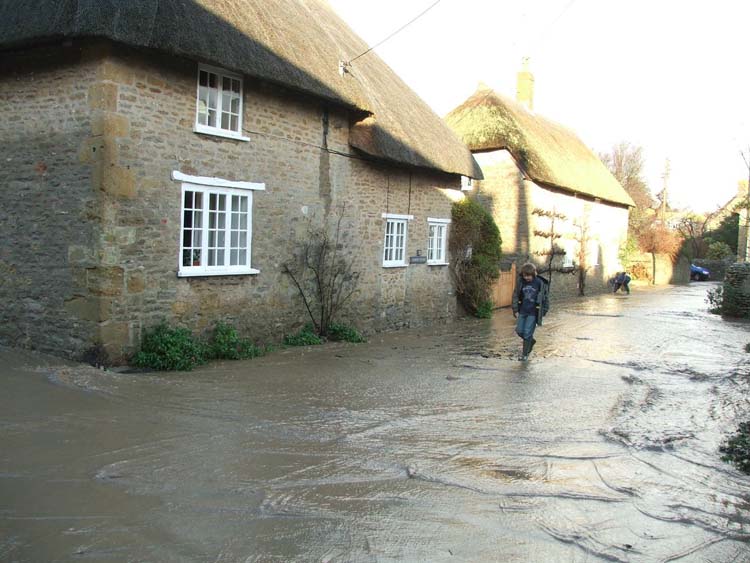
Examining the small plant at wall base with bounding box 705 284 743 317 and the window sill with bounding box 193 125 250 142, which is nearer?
the window sill with bounding box 193 125 250 142

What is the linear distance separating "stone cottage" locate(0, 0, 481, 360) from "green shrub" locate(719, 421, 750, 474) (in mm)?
7231

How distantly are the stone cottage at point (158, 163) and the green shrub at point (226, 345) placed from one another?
21cm

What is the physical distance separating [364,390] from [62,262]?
458 centimetres

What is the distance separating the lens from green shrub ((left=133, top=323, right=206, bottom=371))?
30.2 ft

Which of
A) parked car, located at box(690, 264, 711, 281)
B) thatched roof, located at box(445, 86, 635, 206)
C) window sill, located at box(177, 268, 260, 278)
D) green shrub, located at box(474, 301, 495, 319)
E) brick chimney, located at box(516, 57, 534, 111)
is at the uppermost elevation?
brick chimney, located at box(516, 57, 534, 111)

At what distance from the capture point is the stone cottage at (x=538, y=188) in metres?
23.2

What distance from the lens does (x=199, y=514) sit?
14.6 feet

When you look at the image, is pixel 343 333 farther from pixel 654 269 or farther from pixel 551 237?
pixel 654 269

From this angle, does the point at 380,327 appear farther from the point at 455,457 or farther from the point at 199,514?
the point at 199,514

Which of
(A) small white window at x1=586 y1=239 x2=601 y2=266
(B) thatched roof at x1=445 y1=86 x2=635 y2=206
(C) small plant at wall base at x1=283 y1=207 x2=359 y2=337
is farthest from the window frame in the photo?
(A) small white window at x1=586 y1=239 x2=601 y2=266

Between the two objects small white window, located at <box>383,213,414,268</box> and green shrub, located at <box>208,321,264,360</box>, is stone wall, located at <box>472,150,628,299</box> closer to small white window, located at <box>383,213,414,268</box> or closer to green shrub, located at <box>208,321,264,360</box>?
small white window, located at <box>383,213,414,268</box>

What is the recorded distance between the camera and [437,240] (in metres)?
16.9


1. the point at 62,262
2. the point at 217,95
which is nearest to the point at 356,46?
the point at 217,95

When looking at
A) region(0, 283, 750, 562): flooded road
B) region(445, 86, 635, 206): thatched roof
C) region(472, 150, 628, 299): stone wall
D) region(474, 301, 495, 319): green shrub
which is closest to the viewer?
region(0, 283, 750, 562): flooded road
